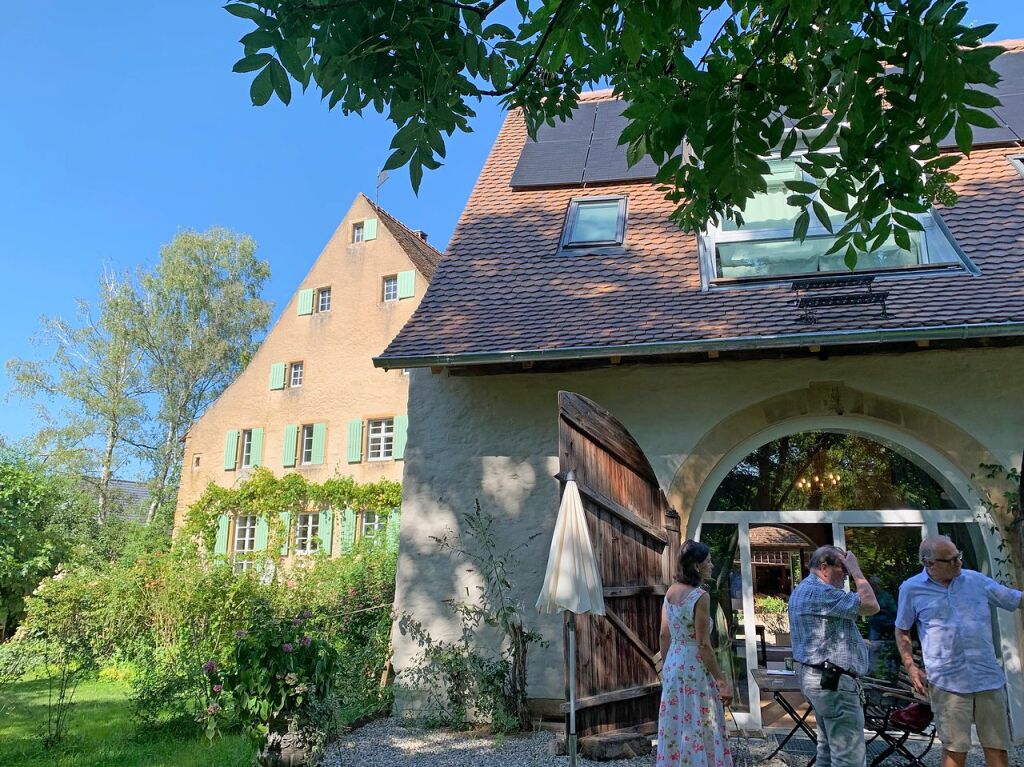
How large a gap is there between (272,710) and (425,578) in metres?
2.14

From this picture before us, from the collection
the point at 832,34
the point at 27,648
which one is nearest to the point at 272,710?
the point at 832,34

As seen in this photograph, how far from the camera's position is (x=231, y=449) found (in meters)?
20.0

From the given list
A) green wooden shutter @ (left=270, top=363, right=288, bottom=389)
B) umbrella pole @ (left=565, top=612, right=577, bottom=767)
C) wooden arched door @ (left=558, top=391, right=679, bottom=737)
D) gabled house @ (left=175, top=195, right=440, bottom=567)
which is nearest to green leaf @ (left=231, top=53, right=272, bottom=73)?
wooden arched door @ (left=558, top=391, right=679, bottom=737)

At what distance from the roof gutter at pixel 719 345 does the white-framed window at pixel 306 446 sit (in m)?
13.2

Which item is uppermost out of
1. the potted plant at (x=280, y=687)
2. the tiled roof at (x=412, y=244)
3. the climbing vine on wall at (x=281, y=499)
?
the tiled roof at (x=412, y=244)

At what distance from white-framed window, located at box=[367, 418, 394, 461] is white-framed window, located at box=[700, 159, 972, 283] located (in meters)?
11.9

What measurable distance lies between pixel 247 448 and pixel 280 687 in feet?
53.5

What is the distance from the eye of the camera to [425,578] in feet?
23.0

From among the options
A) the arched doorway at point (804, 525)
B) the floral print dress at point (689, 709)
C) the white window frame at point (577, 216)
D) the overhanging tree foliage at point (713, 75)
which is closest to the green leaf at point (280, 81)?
the overhanging tree foliage at point (713, 75)

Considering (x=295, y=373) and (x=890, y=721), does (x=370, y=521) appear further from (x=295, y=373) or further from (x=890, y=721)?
(x=890, y=721)

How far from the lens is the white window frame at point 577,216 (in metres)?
8.05

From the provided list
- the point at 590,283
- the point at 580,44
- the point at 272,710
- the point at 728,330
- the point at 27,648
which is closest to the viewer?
the point at 580,44

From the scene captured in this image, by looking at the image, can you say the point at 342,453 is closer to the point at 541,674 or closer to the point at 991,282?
the point at 541,674

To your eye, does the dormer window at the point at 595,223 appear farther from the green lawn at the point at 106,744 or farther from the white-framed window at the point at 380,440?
the white-framed window at the point at 380,440
